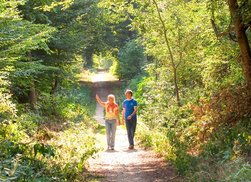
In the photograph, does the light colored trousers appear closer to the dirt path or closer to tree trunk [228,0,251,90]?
the dirt path

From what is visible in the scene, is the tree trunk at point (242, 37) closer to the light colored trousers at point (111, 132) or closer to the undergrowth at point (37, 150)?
the undergrowth at point (37, 150)

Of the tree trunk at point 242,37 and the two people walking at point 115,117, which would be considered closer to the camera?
the tree trunk at point 242,37

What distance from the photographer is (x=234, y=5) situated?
8664mm

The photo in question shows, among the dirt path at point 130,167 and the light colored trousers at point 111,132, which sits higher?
the light colored trousers at point 111,132

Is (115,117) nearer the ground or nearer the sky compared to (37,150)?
nearer the sky

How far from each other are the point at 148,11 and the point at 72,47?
5.57 metres

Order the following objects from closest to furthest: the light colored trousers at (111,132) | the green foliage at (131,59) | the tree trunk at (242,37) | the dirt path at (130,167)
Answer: the dirt path at (130,167) → the tree trunk at (242,37) → the light colored trousers at (111,132) → the green foliage at (131,59)

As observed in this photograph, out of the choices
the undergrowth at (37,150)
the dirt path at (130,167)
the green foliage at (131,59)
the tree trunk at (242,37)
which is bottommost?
the dirt path at (130,167)

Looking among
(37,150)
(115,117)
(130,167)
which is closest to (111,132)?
(115,117)

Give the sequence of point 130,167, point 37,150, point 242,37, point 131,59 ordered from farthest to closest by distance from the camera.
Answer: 1. point 131,59
2. point 130,167
3. point 242,37
4. point 37,150

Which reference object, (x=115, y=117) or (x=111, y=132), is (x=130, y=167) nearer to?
(x=111, y=132)

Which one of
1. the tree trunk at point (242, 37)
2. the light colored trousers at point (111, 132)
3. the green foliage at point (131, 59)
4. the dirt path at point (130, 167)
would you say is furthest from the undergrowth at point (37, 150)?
the green foliage at point (131, 59)

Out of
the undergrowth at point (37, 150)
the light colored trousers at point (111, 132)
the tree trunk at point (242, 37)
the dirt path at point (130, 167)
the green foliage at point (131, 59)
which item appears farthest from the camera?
the green foliage at point (131, 59)

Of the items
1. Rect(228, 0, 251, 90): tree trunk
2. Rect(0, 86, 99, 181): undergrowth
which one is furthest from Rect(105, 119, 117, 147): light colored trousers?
Rect(228, 0, 251, 90): tree trunk
